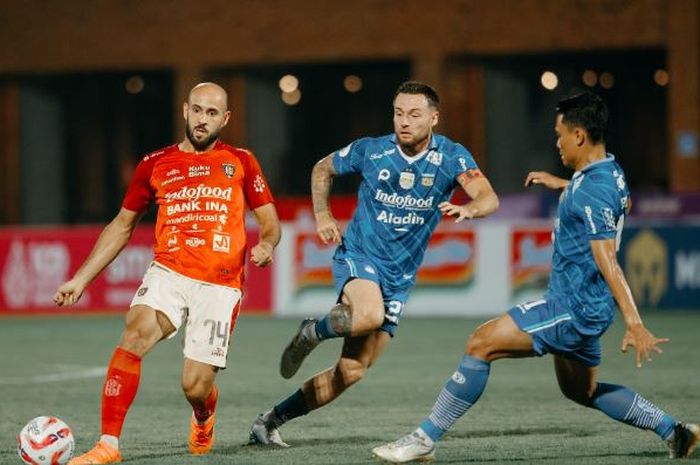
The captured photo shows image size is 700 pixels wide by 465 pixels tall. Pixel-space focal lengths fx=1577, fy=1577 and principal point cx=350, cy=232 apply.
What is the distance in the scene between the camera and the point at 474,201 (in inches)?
316

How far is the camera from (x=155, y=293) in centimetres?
810

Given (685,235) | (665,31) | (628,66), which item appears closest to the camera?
(685,235)

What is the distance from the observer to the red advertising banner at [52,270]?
2034cm

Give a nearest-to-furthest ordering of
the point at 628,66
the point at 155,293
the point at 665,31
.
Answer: the point at 155,293, the point at 665,31, the point at 628,66

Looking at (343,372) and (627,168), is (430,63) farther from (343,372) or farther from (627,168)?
(343,372)

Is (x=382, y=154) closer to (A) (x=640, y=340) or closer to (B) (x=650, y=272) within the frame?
(A) (x=640, y=340)

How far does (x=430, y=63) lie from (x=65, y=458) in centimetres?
2290

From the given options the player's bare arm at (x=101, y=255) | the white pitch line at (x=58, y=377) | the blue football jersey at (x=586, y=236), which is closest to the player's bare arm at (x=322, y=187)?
the player's bare arm at (x=101, y=255)

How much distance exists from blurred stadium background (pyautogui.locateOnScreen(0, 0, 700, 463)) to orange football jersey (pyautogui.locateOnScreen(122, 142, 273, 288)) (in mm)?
3495

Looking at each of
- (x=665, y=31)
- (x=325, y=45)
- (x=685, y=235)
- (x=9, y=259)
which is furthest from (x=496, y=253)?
(x=325, y=45)

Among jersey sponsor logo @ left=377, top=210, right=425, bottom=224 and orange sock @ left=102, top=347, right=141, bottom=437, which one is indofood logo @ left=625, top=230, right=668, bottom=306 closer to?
jersey sponsor logo @ left=377, top=210, right=425, bottom=224

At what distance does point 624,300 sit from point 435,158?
1656 mm

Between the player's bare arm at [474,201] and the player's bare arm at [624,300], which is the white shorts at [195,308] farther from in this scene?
the player's bare arm at [624,300]

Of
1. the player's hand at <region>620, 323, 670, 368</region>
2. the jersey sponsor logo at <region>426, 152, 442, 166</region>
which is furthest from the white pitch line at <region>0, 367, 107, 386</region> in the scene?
the player's hand at <region>620, 323, 670, 368</region>
